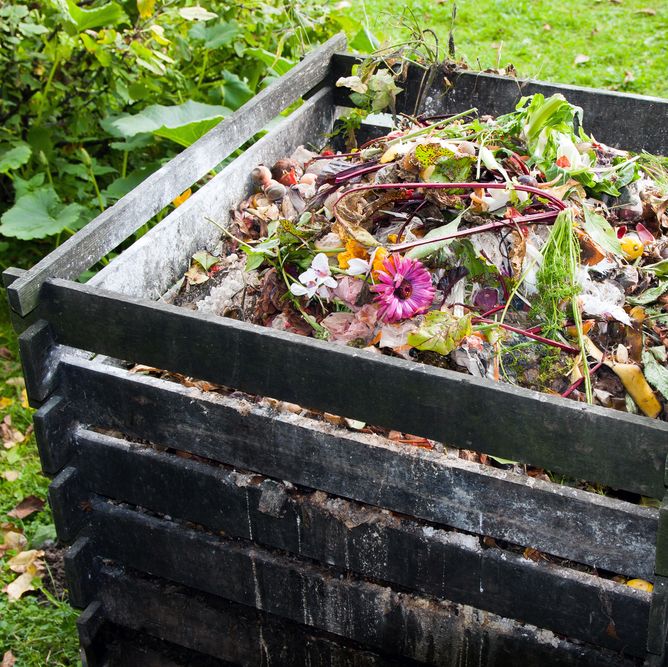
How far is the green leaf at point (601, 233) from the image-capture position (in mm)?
2213

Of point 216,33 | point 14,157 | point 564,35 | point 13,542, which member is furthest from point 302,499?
point 564,35

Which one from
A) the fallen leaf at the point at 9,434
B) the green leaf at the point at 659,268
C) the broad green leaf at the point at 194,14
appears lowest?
the fallen leaf at the point at 9,434

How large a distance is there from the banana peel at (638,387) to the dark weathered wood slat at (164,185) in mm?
1208

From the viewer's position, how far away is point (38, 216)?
12.0 ft

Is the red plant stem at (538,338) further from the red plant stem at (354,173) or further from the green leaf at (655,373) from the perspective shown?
the red plant stem at (354,173)

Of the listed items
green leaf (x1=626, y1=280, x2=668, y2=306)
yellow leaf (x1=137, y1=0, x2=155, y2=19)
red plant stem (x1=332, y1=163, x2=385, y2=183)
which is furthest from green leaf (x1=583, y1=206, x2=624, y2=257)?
yellow leaf (x1=137, y1=0, x2=155, y2=19)

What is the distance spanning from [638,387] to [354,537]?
71 cm

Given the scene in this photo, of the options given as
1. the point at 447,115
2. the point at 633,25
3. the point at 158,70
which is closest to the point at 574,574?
the point at 447,115

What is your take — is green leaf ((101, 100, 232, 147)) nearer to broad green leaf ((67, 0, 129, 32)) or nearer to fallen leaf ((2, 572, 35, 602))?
broad green leaf ((67, 0, 129, 32))

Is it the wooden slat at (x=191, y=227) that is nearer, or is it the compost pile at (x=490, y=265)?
the compost pile at (x=490, y=265)

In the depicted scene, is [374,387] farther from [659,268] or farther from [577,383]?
[659,268]

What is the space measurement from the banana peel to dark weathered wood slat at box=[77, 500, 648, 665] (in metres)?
0.50

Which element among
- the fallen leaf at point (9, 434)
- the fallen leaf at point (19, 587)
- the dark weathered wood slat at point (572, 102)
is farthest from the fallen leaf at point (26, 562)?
the dark weathered wood slat at point (572, 102)

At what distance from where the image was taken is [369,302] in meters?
2.25
